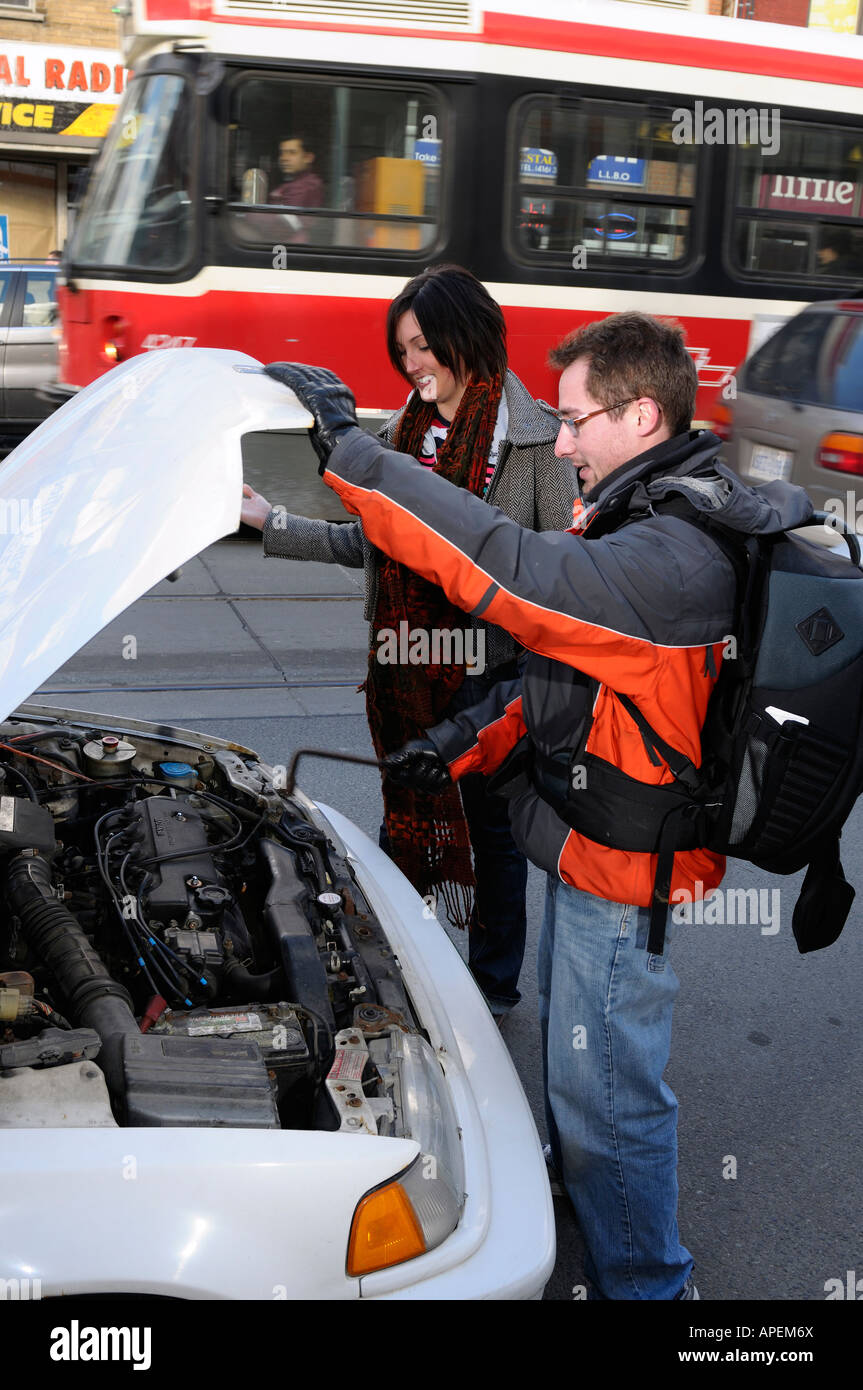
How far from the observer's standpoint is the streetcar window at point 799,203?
29.8 ft

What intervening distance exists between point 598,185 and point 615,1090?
7.61 metres

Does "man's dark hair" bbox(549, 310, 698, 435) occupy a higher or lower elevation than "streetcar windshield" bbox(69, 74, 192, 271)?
lower

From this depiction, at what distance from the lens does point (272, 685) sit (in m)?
6.61

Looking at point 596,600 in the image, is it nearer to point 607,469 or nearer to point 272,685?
point 607,469

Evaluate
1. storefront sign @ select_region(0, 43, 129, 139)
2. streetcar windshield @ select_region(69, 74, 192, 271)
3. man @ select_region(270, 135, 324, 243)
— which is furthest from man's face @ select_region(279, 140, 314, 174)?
storefront sign @ select_region(0, 43, 129, 139)

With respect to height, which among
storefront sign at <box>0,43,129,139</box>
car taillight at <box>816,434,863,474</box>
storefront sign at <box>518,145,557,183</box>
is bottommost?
car taillight at <box>816,434,863,474</box>

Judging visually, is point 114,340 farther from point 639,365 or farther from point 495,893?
point 639,365

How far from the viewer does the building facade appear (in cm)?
1623

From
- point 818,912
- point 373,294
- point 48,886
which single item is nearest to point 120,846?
point 48,886

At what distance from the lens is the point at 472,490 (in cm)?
323

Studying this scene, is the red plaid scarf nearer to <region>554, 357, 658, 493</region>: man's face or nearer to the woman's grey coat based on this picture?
the woman's grey coat

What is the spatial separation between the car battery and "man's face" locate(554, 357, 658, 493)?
45.9 inches

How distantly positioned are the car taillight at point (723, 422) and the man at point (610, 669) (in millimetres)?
6332

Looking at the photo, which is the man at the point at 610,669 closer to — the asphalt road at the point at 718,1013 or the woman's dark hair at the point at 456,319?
the asphalt road at the point at 718,1013
